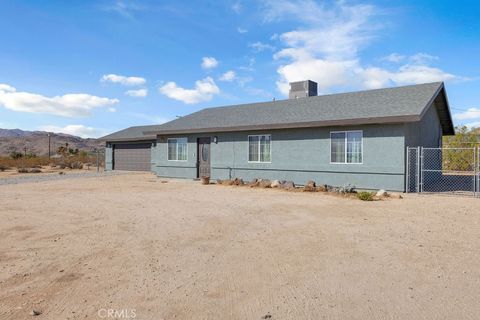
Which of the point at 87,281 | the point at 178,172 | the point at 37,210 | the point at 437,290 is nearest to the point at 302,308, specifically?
the point at 437,290

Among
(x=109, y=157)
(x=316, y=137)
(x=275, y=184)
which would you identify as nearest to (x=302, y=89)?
(x=316, y=137)

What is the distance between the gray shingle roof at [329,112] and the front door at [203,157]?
90 centimetres

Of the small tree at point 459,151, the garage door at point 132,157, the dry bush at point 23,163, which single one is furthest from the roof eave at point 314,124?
the dry bush at point 23,163

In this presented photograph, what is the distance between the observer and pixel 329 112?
15.4 meters

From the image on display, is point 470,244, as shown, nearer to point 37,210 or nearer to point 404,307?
point 404,307

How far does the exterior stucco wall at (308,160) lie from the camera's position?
1327 centimetres

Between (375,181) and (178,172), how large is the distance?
37.2ft

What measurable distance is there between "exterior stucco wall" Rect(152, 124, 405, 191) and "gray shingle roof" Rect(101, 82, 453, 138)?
557mm

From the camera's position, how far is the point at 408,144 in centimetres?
1348

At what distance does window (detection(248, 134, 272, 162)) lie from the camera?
16.8 meters

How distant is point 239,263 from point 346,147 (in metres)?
10.7

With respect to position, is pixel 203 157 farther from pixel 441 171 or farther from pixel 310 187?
pixel 441 171

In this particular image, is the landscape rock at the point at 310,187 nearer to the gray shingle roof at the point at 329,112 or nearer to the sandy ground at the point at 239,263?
the gray shingle roof at the point at 329,112

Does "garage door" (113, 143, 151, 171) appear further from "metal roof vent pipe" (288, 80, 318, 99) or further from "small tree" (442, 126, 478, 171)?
"small tree" (442, 126, 478, 171)
